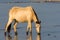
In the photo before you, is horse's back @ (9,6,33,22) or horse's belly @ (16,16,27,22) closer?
horse's back @ (9,6,33,22)

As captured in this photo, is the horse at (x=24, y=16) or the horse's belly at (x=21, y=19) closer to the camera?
the horse at (x=24, y=16)

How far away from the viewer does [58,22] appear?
17.7 m

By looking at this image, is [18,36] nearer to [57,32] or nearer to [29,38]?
[29,38]

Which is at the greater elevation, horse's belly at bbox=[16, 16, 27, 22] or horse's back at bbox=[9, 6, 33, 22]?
horse's back at bbox=[9, 6, 33, 22]

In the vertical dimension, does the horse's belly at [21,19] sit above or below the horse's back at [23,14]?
below

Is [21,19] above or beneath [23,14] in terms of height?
beneath

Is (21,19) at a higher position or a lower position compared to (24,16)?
lower

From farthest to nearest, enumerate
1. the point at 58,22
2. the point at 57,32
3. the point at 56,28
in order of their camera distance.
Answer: the point at 58,22, the point at 56,28, the point at 57,32

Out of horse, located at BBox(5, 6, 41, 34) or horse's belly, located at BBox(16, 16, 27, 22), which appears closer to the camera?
horse, located at BBox(5, 6, 41, 34)

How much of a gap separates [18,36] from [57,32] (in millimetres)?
2034

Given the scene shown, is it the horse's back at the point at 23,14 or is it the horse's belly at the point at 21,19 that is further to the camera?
the horse's belly at the point at 21,19

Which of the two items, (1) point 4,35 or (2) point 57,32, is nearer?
(1) point 4,35

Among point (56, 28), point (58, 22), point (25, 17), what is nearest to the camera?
point (25, 17)

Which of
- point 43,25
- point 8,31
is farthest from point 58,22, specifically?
point 8,31
